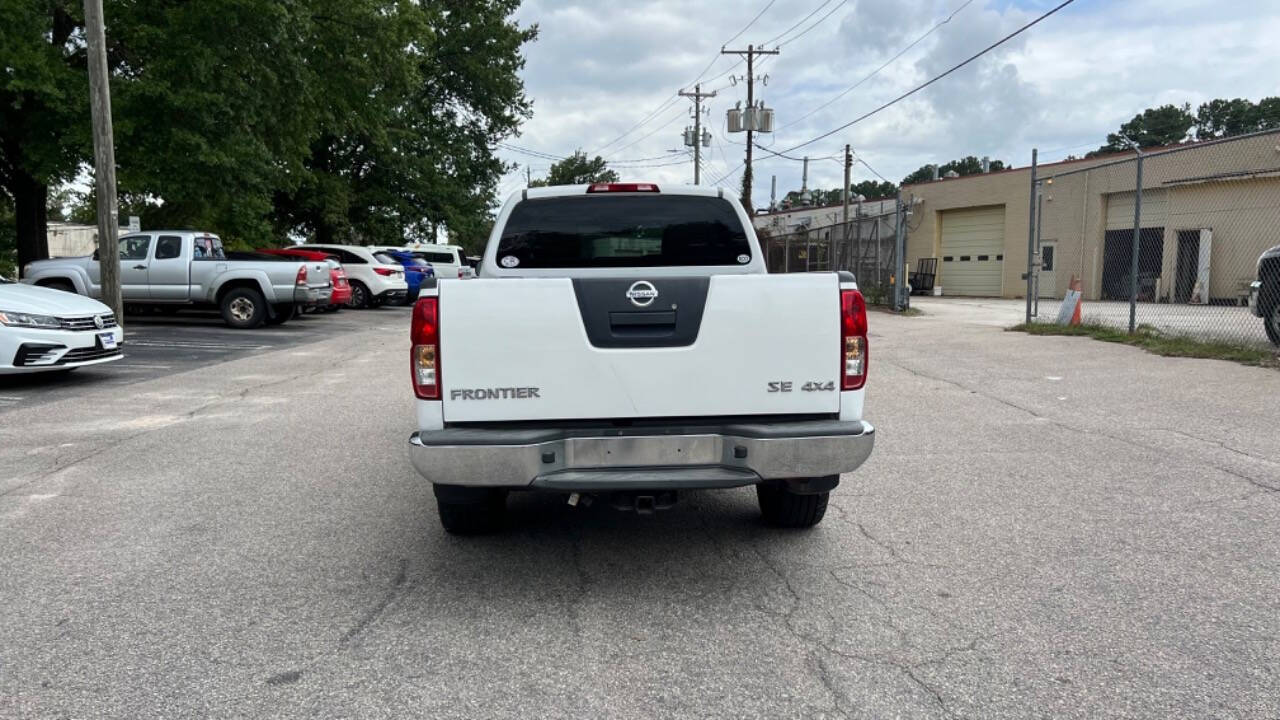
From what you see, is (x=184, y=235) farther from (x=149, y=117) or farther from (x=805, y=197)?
(x=805, y=197)

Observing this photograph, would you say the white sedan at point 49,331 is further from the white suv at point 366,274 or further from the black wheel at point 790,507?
the white suv at point 366,274

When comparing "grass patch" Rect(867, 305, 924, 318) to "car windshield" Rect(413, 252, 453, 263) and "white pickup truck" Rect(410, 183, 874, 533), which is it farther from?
"white pickup truck" Rect(410, 183, 874, 533)

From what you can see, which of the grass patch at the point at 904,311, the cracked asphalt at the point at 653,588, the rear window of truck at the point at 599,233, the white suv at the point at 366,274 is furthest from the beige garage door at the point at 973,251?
the rear window of truck at the point at 599,233

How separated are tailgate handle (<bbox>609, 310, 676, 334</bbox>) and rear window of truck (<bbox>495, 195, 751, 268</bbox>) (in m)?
1.42

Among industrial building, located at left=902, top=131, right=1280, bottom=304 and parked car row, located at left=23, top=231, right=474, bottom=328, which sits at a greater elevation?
industrial building, located at left=902, top=131, right=1280, bottom=304

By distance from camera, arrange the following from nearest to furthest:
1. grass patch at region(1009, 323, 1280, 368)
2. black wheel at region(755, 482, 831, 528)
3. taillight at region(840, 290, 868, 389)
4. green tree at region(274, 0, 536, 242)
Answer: taillight at region(840, 290, 868, 389), black wheel at region(755, 482, 831, 528), grass patch at region(1009, 323, 1280, 368), green tree at region(274, 0, 536, 242)

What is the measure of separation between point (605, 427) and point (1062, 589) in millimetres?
2100

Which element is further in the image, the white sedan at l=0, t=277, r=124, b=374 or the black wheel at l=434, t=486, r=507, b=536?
the white sedan at l=0, t=277, r=124, b=374

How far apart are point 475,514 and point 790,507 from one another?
1618 millimetres

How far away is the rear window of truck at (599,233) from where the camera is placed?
204 inches

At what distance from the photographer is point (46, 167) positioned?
60.1ft

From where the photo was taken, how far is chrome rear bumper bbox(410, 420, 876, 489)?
371cm

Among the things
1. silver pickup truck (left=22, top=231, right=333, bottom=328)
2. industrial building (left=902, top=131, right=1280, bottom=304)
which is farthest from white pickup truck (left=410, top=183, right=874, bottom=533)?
silver pickup truck (left=22, top=231, right=333, bottom=328)

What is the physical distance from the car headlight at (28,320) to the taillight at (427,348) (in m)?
7.92
